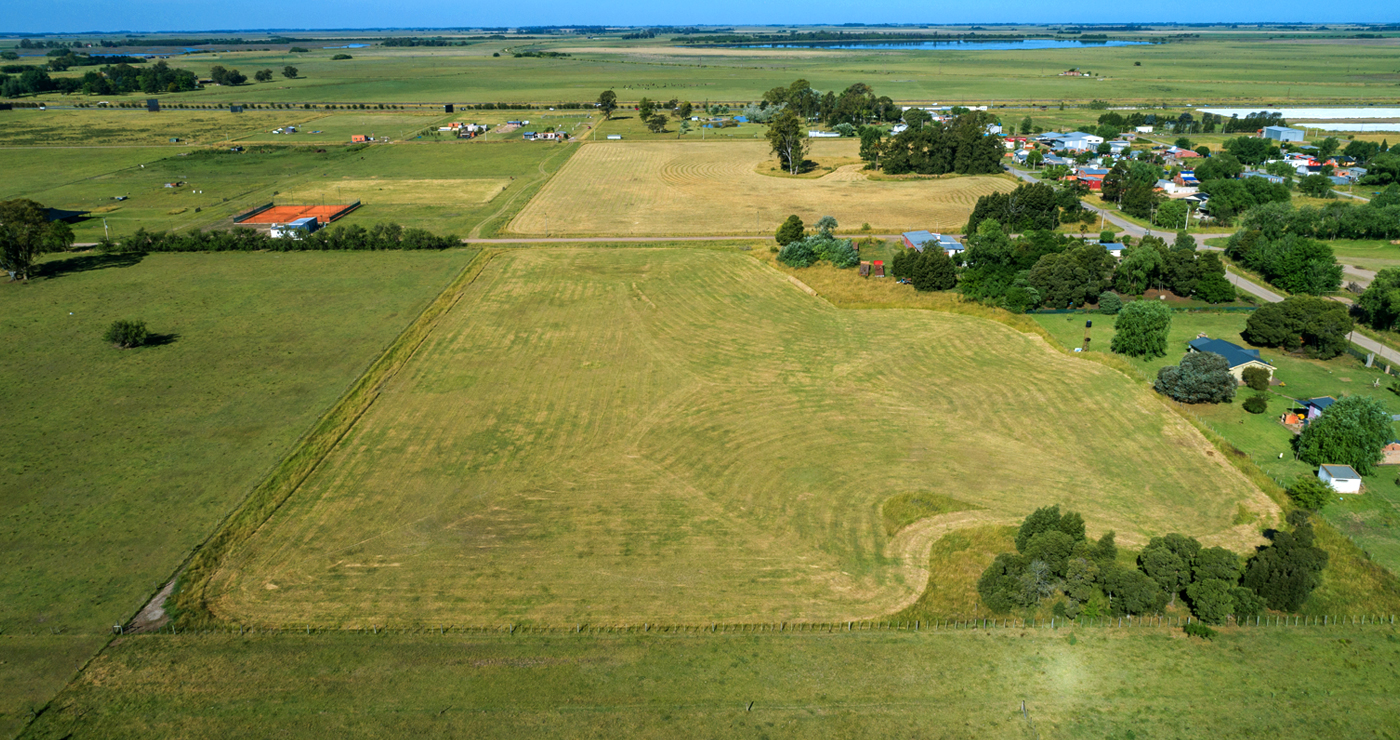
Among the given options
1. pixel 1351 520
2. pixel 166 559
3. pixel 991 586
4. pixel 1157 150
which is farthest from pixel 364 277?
pixel 1157 150

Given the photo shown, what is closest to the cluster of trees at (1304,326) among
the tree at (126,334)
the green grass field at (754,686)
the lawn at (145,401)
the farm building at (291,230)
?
the green grass field at (754,686)

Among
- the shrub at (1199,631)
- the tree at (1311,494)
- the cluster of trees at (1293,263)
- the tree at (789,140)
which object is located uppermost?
the tree at (789,140)

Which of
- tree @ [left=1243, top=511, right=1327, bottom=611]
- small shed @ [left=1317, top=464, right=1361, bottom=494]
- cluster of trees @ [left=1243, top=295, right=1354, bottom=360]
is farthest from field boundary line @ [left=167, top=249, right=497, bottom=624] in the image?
cluster of trees @ [left=1243, top=295, right=1354, bottom=360]

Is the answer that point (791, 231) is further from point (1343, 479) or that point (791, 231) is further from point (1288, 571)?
point (1288, 571)

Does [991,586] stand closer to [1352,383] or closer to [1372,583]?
[1372,583]

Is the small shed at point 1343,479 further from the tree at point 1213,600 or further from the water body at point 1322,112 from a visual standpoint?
the water body at point 1322,112

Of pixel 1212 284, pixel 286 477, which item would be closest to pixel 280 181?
pixel 286 477
